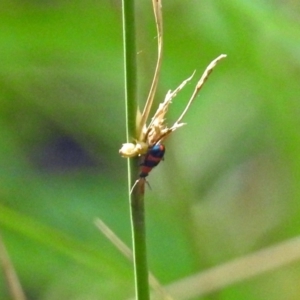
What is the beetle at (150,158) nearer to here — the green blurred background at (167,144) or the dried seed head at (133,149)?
the dried seed head at (133,149)

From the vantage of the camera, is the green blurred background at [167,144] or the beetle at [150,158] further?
the green blurred background at [167,144]

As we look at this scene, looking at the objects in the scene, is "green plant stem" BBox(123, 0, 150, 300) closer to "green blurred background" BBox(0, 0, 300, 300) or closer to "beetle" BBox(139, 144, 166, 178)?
"beetle" BBox(139, 144, 166, 178)

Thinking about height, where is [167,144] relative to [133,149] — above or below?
below

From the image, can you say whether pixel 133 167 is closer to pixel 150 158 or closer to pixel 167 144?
pixel 150 158

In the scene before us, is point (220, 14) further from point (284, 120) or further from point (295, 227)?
point (295, 227)

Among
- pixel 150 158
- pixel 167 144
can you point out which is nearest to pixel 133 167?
pixel 150 158

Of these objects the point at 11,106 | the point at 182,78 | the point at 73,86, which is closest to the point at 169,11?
the point at 182,78

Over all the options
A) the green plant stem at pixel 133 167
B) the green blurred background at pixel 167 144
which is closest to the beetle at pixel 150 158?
the green plant stem at pixel 133 167

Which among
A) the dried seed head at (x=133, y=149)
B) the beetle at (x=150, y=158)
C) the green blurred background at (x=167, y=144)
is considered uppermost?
the dried seed head at (x=133, y=149)
